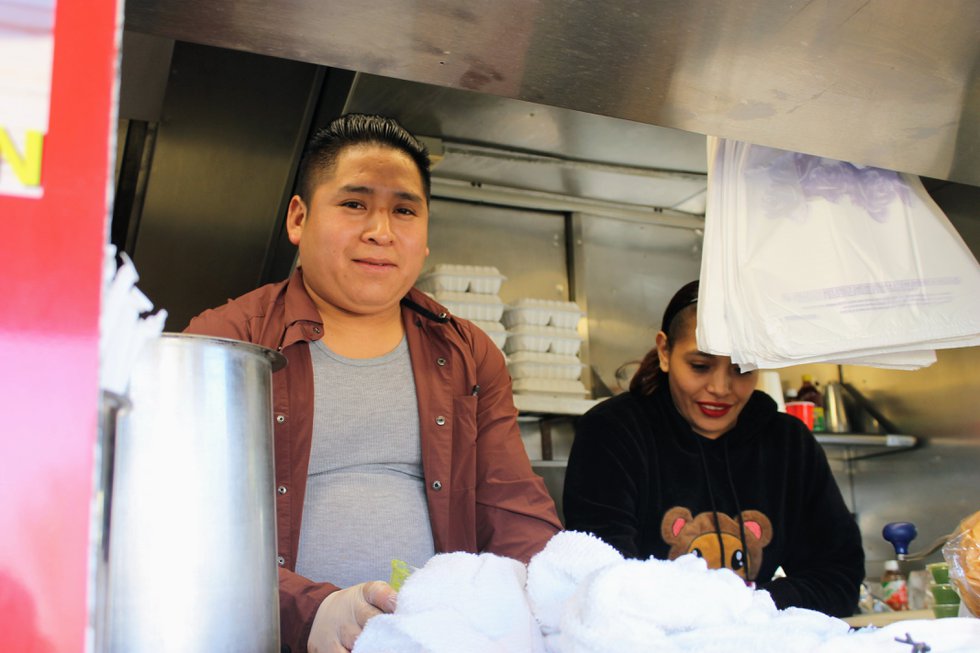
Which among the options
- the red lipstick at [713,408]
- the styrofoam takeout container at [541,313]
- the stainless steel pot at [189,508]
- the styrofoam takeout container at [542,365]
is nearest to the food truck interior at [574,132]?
the styrofoam takeout container at [542,365]

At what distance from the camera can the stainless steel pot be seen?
0.67 meters

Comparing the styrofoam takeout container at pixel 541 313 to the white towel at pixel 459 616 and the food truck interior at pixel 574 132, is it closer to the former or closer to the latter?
the food truck interior at pixel 574 132

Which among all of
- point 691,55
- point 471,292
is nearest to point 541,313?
point 471,292

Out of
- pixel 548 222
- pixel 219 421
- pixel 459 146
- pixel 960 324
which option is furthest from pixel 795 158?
pixel 548 222

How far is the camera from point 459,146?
269 cm

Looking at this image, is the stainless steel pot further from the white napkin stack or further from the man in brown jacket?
the white napkin stack

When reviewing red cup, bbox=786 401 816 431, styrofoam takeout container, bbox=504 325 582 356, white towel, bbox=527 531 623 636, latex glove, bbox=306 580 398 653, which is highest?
styrofoam takeout container, bbox=504 325 582 356

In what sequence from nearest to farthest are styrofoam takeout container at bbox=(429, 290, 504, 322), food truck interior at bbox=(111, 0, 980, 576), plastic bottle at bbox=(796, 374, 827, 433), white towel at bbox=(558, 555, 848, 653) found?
white towel at bbox=(558, 555, 848, 653) → food truck interior at bbox=(111, 0, 980, 576) → styrofoam takeout container at bbox=(429, 290, 504, 322) → plastic bottle at bbox=(796, 374, 827, 433)

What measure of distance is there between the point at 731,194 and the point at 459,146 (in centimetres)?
143

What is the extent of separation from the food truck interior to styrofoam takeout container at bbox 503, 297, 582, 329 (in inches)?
8.2

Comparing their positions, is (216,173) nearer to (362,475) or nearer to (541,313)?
(541,313)

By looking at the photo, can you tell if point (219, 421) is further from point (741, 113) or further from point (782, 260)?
point (782, 260)

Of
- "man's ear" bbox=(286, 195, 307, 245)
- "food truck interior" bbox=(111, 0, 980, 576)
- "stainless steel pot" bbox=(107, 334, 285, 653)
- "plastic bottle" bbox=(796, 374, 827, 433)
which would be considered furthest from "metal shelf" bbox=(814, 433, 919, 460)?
"stainless steel pot" bbox=(107, 334, 285, 653)

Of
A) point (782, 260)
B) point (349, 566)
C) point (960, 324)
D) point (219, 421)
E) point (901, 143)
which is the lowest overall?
point (349, 566)
